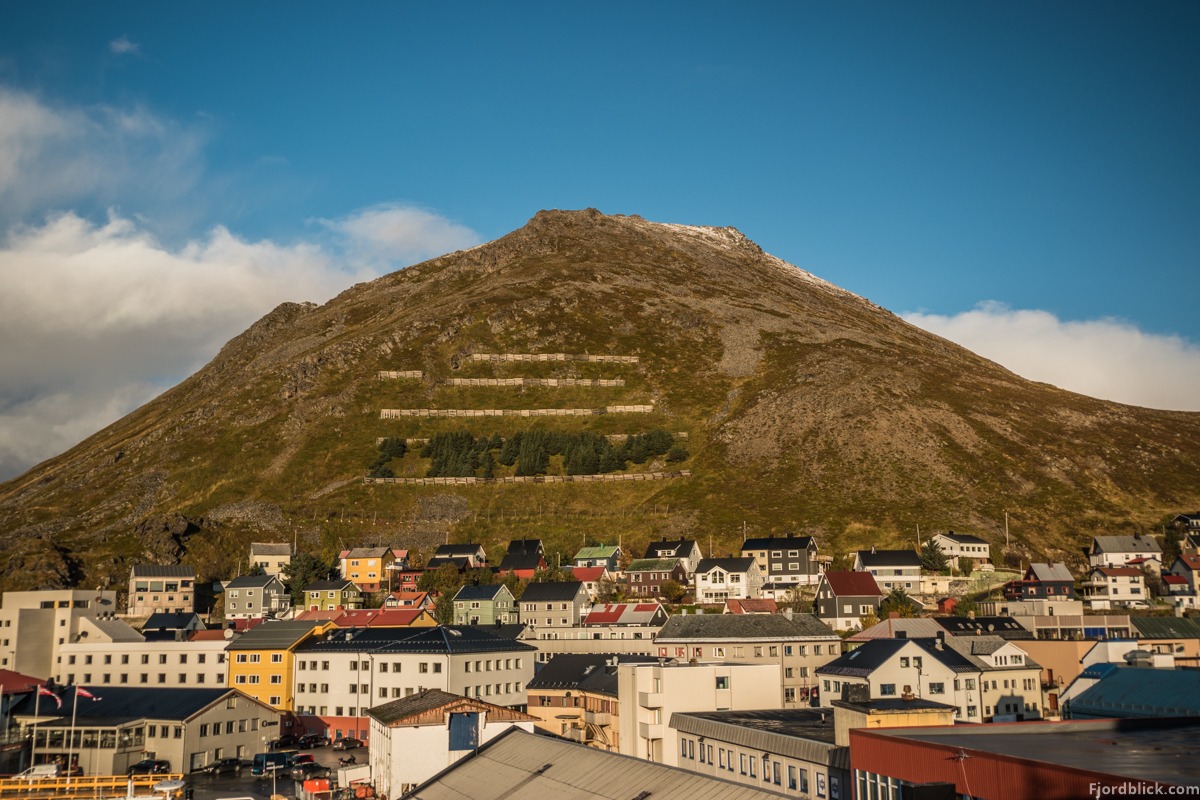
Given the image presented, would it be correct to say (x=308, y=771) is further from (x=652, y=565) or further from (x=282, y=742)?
(x=652, y=565)

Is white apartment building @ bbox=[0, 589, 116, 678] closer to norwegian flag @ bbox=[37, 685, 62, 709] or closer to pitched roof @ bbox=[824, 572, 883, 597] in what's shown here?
norwegian flag @ bbox=[37, 685, 62, 709]

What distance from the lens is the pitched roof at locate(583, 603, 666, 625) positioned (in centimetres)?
Result: 10381

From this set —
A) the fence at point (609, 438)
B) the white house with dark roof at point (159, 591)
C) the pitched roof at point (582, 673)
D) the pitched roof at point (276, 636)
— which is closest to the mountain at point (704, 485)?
the fence at point (609, 438)

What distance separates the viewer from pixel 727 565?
12469 cm

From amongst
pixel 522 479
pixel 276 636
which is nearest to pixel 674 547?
pixel 522 479

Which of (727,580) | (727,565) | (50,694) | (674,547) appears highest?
(674,547)

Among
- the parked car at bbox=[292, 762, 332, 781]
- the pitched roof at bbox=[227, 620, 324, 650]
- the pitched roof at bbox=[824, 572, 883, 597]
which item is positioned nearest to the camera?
the parked car at bbox=[292, 762, 332, 781]

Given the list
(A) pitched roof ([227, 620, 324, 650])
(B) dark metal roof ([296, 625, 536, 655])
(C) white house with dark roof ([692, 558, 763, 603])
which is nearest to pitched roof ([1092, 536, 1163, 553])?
(C) white house with dark roof ([692, 558, 763, 603])

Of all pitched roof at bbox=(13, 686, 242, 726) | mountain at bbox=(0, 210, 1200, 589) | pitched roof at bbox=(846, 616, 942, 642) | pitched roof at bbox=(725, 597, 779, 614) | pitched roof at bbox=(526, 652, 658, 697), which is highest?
mountain at bbox=(0, 210, 1200, 589)

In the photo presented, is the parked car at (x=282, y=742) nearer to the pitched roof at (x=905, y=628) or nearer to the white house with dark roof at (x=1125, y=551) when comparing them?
A: the pitched roof at (x=905, y=628)

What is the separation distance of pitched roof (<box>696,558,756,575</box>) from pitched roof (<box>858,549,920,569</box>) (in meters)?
12.9

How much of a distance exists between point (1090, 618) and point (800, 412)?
8467 centimetres

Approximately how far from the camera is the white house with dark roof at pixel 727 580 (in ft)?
402

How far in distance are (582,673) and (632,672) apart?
22.8 m
